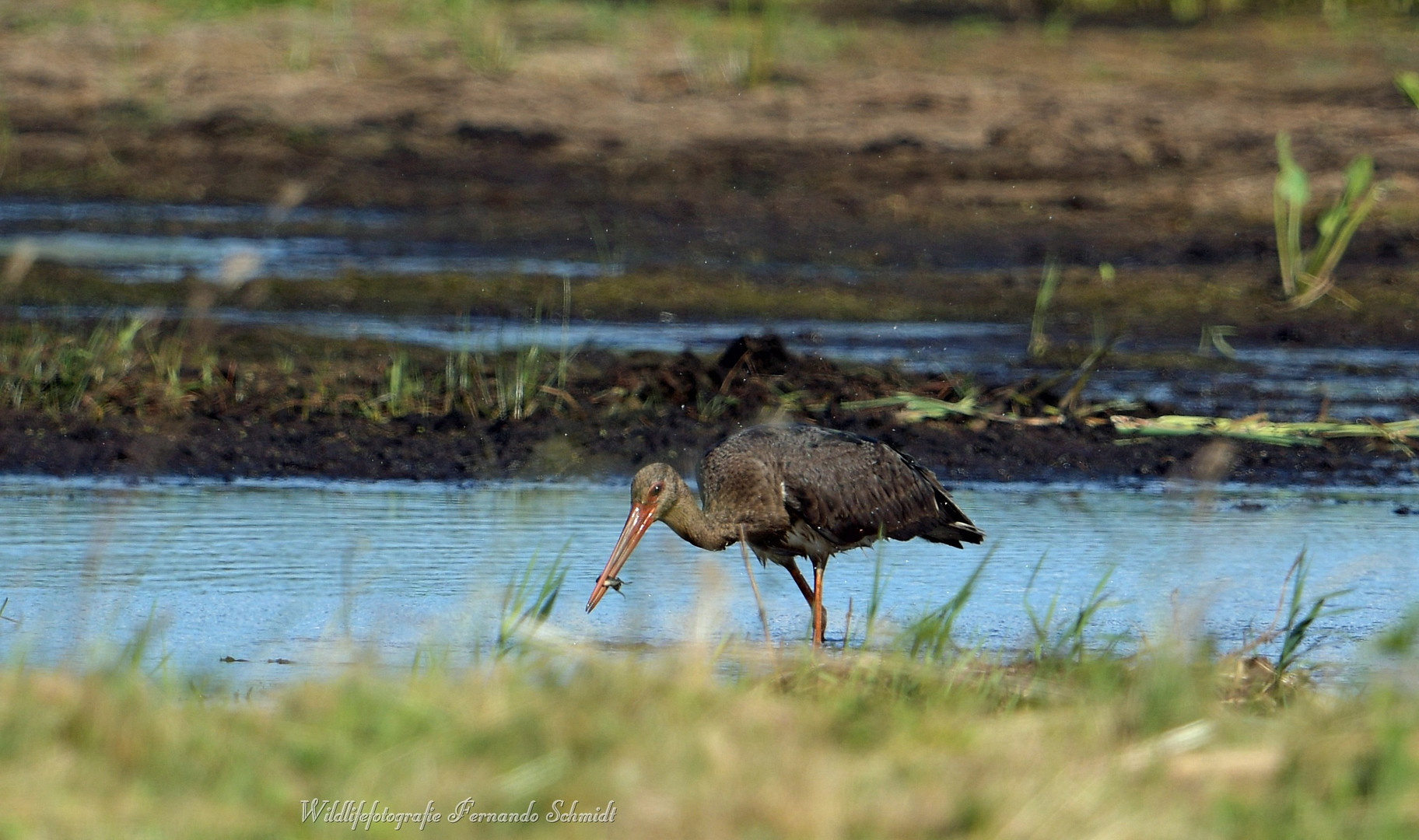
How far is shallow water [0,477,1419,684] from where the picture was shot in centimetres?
539

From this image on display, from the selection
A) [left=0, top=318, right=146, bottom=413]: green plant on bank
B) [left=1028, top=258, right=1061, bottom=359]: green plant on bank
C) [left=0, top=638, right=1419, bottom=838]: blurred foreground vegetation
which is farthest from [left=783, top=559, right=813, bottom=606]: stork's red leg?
[left=1028, top=258, right=1061, bottom=359]: green plant on bank

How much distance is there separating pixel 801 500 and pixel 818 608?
1.10 feet

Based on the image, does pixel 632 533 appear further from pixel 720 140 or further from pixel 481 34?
pixel 481 34

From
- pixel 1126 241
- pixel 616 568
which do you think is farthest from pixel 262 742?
pixel 1126 241

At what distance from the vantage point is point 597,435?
8.44 m

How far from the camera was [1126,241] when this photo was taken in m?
14.2

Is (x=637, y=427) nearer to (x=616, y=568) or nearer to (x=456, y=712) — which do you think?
(x=616, y=568)

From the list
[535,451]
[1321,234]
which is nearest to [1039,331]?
[1321,234]

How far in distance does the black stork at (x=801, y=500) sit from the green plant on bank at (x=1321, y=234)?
5225 millimetres

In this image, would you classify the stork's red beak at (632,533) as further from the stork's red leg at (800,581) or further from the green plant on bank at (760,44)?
the green plant on bank at (760,44)

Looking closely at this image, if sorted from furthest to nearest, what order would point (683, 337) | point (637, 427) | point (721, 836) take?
point (683, 337)
point (637, 427)
point (721, 836)

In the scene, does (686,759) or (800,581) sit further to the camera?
(800,581)

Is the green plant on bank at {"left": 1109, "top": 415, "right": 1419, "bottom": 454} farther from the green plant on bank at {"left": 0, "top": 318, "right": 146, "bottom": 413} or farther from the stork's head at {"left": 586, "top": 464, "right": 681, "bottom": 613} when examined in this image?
the green plant on bank at {"left": 0, "top": 318, "right": 146, "bottom": 413}

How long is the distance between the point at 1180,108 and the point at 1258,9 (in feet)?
18.5
